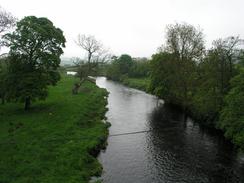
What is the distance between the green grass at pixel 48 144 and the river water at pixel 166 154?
1955 mm

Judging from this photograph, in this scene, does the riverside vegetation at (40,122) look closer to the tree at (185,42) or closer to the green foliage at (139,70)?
the tree at (185,42)

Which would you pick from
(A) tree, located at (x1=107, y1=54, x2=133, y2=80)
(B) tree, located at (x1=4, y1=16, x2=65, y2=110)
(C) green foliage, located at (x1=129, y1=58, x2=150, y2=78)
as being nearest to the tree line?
(B) tree, located at (x1=4, y1=16, x2=65, y2=110)

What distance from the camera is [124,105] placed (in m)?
47.6

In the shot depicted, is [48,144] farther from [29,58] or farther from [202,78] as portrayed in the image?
[202,78]

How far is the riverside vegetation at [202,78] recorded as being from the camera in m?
25.4

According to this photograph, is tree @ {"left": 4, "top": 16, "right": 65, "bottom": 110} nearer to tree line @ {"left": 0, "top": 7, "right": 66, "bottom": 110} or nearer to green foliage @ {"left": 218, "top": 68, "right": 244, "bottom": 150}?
tree line @ {"left": 0, "top": 7, "right": 66, "bottom": 110}

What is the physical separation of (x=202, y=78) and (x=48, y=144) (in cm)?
2841

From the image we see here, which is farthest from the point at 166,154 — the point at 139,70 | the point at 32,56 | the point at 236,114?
the point at 139,70

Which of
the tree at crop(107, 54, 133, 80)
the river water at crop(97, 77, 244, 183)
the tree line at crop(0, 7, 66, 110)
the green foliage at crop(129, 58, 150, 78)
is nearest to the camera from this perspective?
the river water at crop(97, 77, 244, 183)

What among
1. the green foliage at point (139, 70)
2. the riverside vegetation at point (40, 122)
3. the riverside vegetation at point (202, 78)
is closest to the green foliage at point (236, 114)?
the riverside vegetation at point (202, 78)

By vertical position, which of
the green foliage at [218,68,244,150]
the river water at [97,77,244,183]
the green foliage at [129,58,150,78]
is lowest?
the river water at [97,77,244,183]

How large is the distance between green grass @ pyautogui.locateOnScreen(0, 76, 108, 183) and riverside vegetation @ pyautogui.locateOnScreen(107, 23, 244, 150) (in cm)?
1417

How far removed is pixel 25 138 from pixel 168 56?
3671cm

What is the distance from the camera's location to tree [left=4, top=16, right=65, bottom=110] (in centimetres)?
2967
